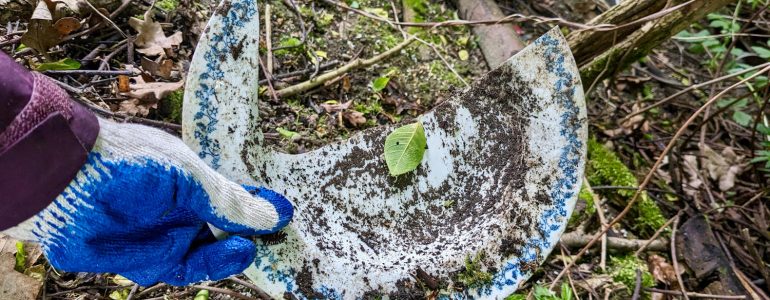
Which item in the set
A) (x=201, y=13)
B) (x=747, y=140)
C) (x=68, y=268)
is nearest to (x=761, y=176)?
(x=747, y=140)

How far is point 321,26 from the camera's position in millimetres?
2617

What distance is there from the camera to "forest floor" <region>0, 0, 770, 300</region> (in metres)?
1.87

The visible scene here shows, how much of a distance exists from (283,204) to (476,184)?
64 cm

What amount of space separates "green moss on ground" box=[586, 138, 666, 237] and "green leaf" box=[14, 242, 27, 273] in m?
2.03

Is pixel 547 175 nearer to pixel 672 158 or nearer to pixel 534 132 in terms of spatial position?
pixel 534 132

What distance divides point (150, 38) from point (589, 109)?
1.95 metres

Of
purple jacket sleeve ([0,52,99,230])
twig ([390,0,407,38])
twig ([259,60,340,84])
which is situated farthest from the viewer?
twig ([390,0,407,38])

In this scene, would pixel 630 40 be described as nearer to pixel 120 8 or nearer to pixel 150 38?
pixel 150 38

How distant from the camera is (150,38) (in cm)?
203

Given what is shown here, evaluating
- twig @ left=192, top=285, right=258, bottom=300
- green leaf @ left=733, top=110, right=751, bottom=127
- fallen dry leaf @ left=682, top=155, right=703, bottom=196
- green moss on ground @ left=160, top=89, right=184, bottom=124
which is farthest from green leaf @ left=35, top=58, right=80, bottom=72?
green leaf @ left=733, top=110, right=751, bottom=127

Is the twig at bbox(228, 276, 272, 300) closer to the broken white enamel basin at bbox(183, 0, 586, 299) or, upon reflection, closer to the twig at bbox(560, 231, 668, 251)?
the broken white enamel basin at bbox(183, 0, 586, 299)

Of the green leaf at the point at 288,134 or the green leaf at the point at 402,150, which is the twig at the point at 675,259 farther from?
the green leaf at the point at 288,134

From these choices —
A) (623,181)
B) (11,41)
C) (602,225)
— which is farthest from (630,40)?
(11,41)

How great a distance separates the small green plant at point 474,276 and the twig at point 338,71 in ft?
3.45
